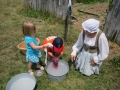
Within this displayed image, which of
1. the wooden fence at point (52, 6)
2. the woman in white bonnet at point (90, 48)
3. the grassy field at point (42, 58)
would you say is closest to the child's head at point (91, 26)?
the woman in white bonnet at point (90, 48)

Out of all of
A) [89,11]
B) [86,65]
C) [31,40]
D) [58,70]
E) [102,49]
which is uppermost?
[89,11]

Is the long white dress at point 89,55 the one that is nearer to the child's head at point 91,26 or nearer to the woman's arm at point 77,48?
the woman's arm at point 77,48

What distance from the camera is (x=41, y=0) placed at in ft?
20.6

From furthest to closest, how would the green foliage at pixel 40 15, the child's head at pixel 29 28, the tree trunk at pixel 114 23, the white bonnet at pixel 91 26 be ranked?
the green foliage at pixel 40 15
the tree trunk at pixel 114 23
the child's head at pixel 29 28
the white bonnet at pixel 91 26

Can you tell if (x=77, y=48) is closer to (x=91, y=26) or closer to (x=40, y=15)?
(x=91, y=26)

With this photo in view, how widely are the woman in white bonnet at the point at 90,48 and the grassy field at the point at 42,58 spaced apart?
0.28 m

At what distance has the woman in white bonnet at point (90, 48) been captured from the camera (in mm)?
3160

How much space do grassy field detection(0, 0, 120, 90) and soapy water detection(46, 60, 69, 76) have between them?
195 millimetres

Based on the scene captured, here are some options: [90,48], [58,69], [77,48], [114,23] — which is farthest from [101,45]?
[114,23]

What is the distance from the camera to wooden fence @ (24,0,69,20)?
5691 mm

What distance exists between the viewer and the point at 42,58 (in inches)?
179

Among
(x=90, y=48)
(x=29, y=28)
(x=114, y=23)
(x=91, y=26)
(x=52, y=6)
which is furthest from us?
(x=52, y=6)

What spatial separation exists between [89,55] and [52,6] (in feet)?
10.1

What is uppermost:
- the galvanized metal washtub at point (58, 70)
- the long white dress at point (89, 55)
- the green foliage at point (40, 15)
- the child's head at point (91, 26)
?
the child's head at point (91, 26)
